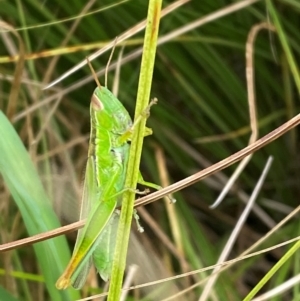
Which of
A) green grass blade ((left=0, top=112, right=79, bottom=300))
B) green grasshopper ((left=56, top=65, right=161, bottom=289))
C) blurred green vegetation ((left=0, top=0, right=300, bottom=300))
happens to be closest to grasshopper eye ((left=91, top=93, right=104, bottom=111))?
green grasshopper ((left=56, top=65, right=161, bottom=289))

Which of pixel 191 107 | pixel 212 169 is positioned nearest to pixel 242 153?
pixel 212 169

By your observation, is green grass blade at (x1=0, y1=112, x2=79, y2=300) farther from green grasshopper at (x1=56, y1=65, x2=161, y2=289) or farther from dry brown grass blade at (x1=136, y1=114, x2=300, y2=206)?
dry brown grass blade at (x1=136, y1=114, x2=300, y2=206)

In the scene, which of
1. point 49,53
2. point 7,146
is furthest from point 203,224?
point 7,146

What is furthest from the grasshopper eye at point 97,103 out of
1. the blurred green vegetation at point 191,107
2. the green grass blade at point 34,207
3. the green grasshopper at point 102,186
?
the blurred green vegetation at point 191,107

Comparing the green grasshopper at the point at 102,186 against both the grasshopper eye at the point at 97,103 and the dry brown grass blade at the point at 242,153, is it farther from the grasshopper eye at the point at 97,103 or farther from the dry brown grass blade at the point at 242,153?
the dry brown grass blade at the point at 242,153

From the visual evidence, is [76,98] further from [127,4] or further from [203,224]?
[203,224]

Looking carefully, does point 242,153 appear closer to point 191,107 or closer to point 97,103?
point 97,103

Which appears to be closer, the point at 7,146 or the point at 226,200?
the point at 7,146
